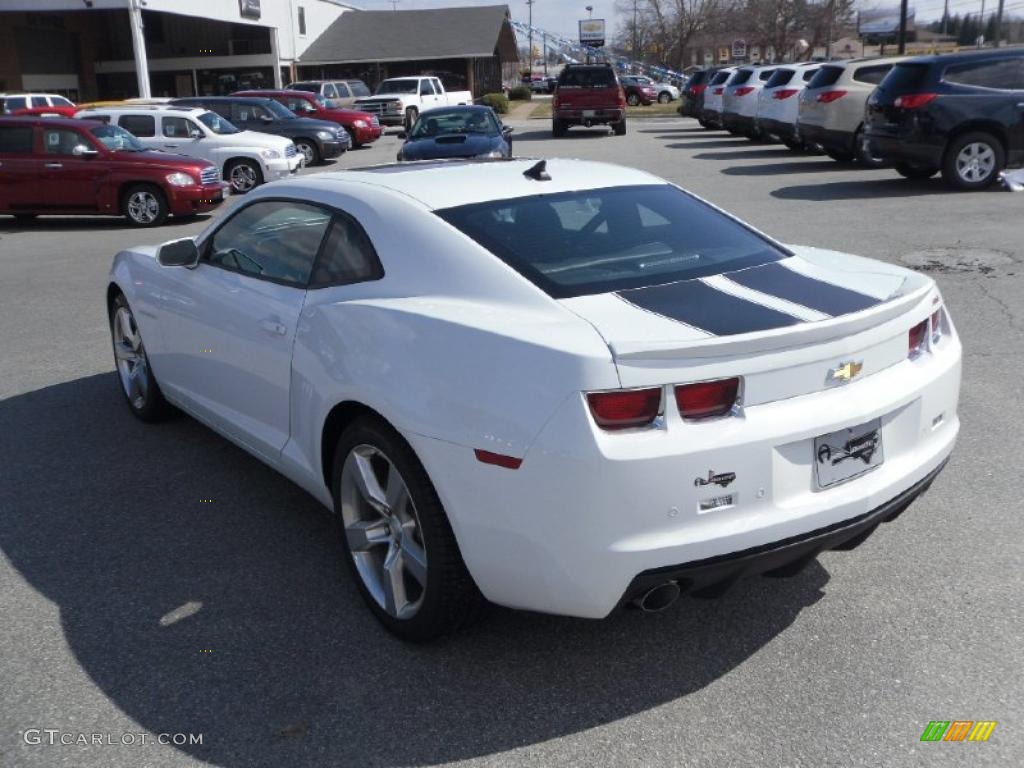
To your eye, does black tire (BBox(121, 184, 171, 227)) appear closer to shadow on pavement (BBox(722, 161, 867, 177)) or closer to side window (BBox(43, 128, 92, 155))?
side window (BBox(43, 128, 92, 155))

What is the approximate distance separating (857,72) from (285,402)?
16.3 m

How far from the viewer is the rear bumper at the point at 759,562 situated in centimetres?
284

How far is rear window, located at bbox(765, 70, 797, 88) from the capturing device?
21391 millimetres

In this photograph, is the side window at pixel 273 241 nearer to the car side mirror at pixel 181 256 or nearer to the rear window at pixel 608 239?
the car side mirror at pixel 181 256

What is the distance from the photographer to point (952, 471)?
472cm

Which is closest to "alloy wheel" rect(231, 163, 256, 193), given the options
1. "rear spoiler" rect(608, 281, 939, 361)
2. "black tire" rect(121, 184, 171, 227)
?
"black tire" rect(121, 184, 171, 227)

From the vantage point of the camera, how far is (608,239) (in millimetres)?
3791

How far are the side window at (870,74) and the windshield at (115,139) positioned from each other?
39.5 ft

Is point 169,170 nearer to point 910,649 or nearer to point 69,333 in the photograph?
point 69,333

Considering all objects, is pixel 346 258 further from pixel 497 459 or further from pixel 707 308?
pixel 707 308

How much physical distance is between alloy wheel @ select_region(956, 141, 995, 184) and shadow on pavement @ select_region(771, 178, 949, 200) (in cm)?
36

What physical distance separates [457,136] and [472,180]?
12.1 metres

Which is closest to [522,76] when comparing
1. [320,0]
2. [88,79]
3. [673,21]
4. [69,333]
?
[673,21]

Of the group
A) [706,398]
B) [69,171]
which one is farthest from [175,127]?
[706,398]
